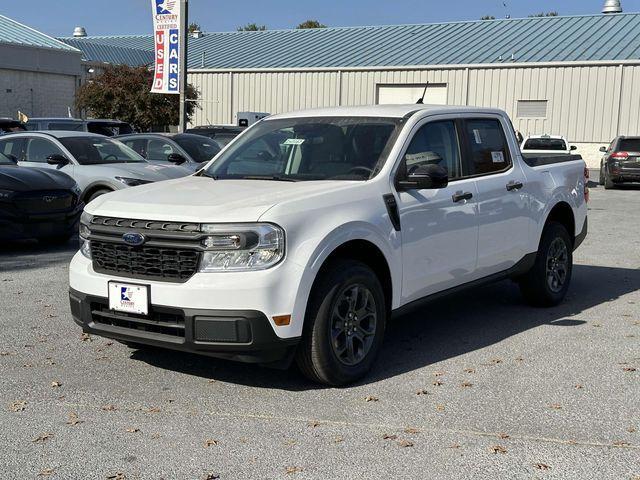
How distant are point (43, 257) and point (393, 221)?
6.20 meters

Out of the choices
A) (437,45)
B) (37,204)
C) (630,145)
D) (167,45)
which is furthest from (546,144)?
(37,204)

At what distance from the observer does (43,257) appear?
1029cm

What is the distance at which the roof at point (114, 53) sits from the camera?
157ft

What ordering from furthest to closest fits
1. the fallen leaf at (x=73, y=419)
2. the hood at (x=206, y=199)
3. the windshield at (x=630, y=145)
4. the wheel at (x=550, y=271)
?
the windshield at (x=630, y=145) → the wheel at (x=550, y=271) → the hood at (x=206, y=199) → the fallen leaf at (x=73, y=419)

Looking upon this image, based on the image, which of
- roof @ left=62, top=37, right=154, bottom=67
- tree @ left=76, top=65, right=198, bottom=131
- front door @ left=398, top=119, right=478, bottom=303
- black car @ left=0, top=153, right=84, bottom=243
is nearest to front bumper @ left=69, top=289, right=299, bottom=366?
front door @ left=398, top=119, right=478, bottom=303

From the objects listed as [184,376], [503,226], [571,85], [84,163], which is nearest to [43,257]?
[84,163]

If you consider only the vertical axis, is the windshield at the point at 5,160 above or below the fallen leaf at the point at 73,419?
above

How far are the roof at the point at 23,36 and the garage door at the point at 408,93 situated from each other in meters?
14.6

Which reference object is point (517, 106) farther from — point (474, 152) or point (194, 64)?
point (474, 152)

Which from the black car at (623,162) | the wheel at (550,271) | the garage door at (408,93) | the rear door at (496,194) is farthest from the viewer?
the garage door at (408,93)

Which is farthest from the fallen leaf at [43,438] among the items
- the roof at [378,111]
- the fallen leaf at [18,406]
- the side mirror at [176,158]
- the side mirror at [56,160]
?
the side mirror at [176,158]

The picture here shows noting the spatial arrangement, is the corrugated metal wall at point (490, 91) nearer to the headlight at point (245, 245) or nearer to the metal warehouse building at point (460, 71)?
the metal warehouse building at point (460, 71)

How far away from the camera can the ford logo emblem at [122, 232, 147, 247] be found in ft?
16.4

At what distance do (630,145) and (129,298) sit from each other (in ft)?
70.6
